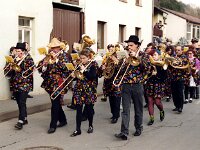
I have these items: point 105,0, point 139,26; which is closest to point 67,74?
point 105,0

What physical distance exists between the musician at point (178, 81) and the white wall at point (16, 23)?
4646 millimetres

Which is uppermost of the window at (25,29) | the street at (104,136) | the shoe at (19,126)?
the window at (25,29)

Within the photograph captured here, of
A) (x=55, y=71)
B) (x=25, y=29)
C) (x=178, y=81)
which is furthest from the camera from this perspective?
(x=25, y=29)

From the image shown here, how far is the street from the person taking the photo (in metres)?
7.05

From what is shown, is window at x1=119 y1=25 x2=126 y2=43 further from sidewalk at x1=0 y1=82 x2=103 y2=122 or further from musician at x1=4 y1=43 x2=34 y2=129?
musician at x1=4 y1=43 x2=34 y2=129

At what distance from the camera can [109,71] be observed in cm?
852

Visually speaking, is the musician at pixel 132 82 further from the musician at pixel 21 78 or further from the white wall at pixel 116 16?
the white wall at pixel 116 16

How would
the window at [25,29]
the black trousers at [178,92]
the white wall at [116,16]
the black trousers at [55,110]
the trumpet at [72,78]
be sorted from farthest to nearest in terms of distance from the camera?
1. the white wall at [116,16]
2. the window at [25,29]
3. the black trousers at [178,92]
4. the black trousers at [55,110]
5. the trumpet at [72,78]

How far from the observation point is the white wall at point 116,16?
17094mm

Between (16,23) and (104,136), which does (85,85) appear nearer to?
(104,136)

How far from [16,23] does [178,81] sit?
5.10 metres

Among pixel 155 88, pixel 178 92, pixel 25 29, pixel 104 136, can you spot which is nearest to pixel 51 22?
pixel 25 29

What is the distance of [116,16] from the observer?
19.6m

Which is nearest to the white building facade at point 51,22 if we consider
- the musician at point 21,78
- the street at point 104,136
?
the street at point 104,136
